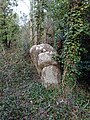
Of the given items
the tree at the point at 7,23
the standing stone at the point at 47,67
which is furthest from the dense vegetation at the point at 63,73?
the tree at the point at 7,23

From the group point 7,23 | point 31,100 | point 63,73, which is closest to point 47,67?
point 63,73

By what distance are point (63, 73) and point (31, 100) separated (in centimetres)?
157

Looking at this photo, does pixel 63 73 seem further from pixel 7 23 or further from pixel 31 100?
pixel 7 23

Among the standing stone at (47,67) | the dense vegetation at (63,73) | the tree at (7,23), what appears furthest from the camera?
the tree at (7,23)

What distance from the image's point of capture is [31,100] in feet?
25.7

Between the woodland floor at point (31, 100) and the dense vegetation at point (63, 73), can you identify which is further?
the dense vegetation at point (63, 73)

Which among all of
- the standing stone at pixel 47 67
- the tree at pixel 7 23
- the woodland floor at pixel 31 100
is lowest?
the woodland floor at pixel 31 100

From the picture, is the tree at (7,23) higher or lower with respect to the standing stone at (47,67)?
higher

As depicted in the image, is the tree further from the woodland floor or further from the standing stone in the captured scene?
the standing stone

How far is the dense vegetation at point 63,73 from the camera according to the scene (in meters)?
7.14

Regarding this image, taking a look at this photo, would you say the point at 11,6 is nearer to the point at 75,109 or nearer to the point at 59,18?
the point at 59,18

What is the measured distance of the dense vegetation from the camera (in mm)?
7141

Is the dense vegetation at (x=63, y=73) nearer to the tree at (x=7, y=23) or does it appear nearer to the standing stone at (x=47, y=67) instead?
the standing stone at (x=47, y=67)

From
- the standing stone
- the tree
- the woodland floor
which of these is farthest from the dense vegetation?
the tree
